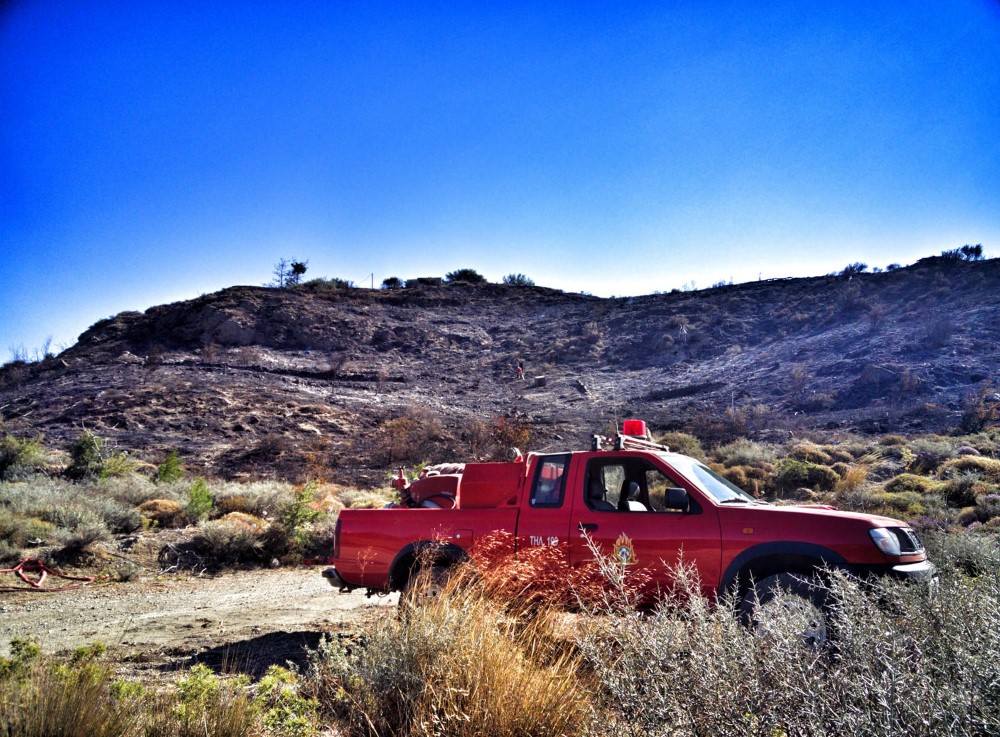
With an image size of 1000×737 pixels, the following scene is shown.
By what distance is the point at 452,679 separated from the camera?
3.43 m

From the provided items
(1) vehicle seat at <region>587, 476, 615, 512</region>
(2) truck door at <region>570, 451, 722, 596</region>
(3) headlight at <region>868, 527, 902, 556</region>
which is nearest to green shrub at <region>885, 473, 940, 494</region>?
(3) headlight at <region>868, 527, 902, 556</region>

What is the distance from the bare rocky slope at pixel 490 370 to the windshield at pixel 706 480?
17113mm

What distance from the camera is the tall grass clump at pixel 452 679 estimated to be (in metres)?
3.10

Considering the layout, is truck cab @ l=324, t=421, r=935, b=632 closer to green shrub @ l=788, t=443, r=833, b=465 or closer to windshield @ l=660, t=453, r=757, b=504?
windshield @ l=660, t=453, r=757, b=504

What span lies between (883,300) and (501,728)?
33.9m

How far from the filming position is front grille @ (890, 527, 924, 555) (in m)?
5.35

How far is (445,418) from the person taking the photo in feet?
93.3

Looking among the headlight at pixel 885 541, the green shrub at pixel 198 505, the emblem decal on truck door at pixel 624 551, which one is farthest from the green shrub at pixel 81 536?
the headlight at pixel 885 541

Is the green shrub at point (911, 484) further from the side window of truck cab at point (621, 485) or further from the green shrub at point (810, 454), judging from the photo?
the side window of truck cab at point (621, 485)

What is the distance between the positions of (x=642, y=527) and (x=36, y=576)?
9.31 metres

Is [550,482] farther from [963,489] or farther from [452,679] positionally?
Answer: [963,489]

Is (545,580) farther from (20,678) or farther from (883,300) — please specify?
(883,300)

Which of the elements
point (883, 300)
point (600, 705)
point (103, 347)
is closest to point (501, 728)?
point (600, 705)

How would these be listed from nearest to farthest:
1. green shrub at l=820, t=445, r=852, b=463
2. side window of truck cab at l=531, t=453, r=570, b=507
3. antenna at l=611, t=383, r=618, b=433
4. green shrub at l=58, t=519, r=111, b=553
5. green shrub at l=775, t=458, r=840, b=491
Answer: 1. side window of truck cab at l=531, t=453, r=570, b=507
2. green shrub at l=58, t=519, r=111, b=553
3. green shrub at l=775, t=458, r=840, b=491
4. green shrub at l=820, t=445, r=852, b=463
5. antenna at l=611, t=383, r=618, b=433
